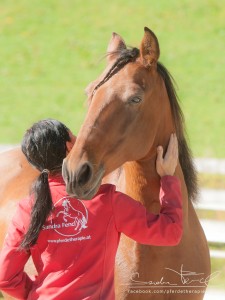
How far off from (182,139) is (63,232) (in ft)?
3.34

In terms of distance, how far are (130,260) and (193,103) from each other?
11.7 meters

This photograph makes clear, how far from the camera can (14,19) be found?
806 inches

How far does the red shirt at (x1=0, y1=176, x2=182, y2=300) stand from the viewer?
3059 millimetres

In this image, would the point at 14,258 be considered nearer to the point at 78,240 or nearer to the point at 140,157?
the point at 78,240

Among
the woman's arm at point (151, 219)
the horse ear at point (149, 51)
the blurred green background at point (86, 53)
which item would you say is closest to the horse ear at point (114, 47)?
the horse ear at point (149, 51)

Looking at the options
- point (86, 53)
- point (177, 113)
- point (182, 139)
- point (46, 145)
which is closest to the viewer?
point (46, 145)

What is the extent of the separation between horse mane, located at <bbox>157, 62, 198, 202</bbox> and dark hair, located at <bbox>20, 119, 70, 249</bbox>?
66 centimetres

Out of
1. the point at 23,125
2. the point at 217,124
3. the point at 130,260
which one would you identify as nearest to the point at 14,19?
the point at 23,125

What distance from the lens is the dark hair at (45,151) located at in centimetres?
311

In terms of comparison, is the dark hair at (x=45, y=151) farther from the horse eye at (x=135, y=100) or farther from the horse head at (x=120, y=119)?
the horse eye at (x=135, y=100)

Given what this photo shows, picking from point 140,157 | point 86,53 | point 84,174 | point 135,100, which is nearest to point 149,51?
point 135,100

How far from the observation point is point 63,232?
3074mm

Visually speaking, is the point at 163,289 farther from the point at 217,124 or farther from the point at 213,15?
the point at 213,15
